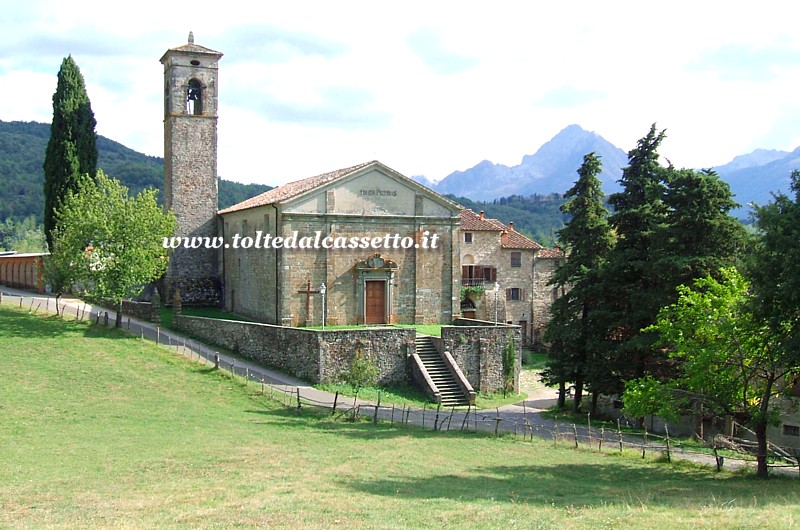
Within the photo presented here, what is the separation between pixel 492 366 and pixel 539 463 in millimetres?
13649

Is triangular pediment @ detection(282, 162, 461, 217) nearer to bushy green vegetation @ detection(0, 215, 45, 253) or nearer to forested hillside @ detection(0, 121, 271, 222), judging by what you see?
bushy green vegetation @ detection(0, 215, 45, 253)

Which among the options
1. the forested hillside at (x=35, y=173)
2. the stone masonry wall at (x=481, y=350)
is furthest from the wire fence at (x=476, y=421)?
the forested hillside at (x=35, y=173)

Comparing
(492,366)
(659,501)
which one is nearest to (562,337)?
(492,366)

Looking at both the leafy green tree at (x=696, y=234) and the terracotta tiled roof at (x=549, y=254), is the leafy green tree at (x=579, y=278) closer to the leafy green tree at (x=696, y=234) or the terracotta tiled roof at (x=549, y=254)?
the leafy green tree at (x=696, y=234)

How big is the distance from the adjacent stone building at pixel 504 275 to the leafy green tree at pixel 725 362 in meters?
27.7

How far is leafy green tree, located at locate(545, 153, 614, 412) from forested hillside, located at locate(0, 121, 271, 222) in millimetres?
81839

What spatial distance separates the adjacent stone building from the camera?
52.0m

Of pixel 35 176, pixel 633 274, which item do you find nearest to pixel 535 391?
pixel 633 274

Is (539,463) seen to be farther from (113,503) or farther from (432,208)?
(432,208)

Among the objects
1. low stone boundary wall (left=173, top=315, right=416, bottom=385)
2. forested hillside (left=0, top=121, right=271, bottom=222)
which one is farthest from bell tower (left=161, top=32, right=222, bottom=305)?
Answer: forested hillside (left=0, top=121, right=271, bottom=222)

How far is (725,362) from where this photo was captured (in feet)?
69.3

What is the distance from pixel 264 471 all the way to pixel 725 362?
12.7m

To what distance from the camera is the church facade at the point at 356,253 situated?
37.1 metres

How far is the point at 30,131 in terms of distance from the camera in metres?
148
